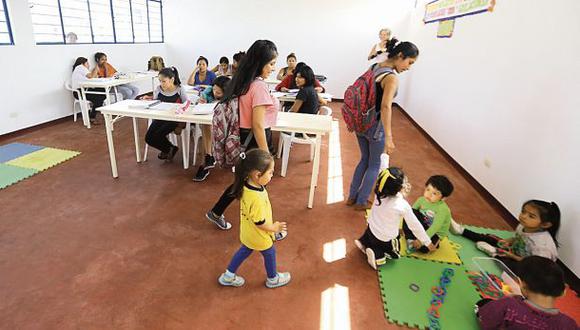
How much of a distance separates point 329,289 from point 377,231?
488mm

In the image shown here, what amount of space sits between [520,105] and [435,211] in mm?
1371

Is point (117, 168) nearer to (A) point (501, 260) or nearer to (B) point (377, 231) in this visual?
(B) point (377, 231)

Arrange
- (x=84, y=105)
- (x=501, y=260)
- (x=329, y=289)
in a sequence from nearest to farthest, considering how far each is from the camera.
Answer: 1. (x=329, y=289)
2. (x=501, y=260)
3. (x=84, y=105)

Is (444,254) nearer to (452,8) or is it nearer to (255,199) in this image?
(255,199)

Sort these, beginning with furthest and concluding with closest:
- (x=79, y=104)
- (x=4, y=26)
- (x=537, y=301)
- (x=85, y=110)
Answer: (x=79, y=104) < (x=85, y=110) < (x=4, y=26) < (x=537, y=301)

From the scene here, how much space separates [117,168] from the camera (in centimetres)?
348

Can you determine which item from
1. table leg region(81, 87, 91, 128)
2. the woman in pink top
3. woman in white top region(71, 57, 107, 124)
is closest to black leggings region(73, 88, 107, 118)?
woman in white top region(71, 57, 107, 124)

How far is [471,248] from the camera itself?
8.02 ft

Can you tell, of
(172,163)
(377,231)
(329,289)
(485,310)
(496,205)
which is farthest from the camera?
(172,163)

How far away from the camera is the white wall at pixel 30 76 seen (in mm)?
4145

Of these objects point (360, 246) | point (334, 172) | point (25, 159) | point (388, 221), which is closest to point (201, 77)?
point (25, 159)

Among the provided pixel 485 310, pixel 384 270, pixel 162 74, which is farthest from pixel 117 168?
pixel 485 310

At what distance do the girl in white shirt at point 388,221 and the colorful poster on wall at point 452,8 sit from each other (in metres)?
2.74

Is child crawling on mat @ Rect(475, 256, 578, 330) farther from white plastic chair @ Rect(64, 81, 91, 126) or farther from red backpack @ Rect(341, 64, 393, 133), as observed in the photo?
white plastic chair @ Rect(64, 81, 91, 126)
